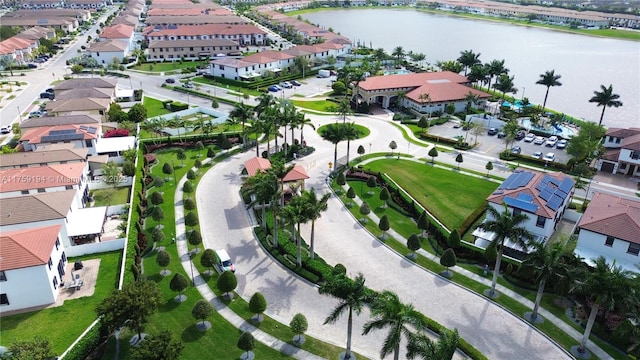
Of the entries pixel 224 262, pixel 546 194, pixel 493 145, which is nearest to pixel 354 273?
pixel 224 262

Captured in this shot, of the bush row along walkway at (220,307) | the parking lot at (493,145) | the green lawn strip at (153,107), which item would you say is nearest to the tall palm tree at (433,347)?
the bush row along walkway at (220,307)

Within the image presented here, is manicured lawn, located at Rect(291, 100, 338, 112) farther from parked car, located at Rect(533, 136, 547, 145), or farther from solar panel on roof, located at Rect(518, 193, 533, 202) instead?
solar panel on roof, located at Rect(518, 193, 533, 202)

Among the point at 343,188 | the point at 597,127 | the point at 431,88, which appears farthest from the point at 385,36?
the point at 343,188

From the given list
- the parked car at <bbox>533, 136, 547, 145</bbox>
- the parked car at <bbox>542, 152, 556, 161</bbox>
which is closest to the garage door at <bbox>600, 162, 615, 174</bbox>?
the parked car at <bbox>542, 152, 556, 161</bbox>

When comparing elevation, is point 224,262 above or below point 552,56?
below

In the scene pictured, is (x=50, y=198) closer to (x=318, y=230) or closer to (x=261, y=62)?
(x=318, y=230)

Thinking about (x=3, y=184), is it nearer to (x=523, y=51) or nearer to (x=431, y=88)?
(x=431, y=88)

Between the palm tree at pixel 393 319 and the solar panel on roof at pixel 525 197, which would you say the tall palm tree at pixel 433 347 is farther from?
the solar panel on roof at pixel 525 197
